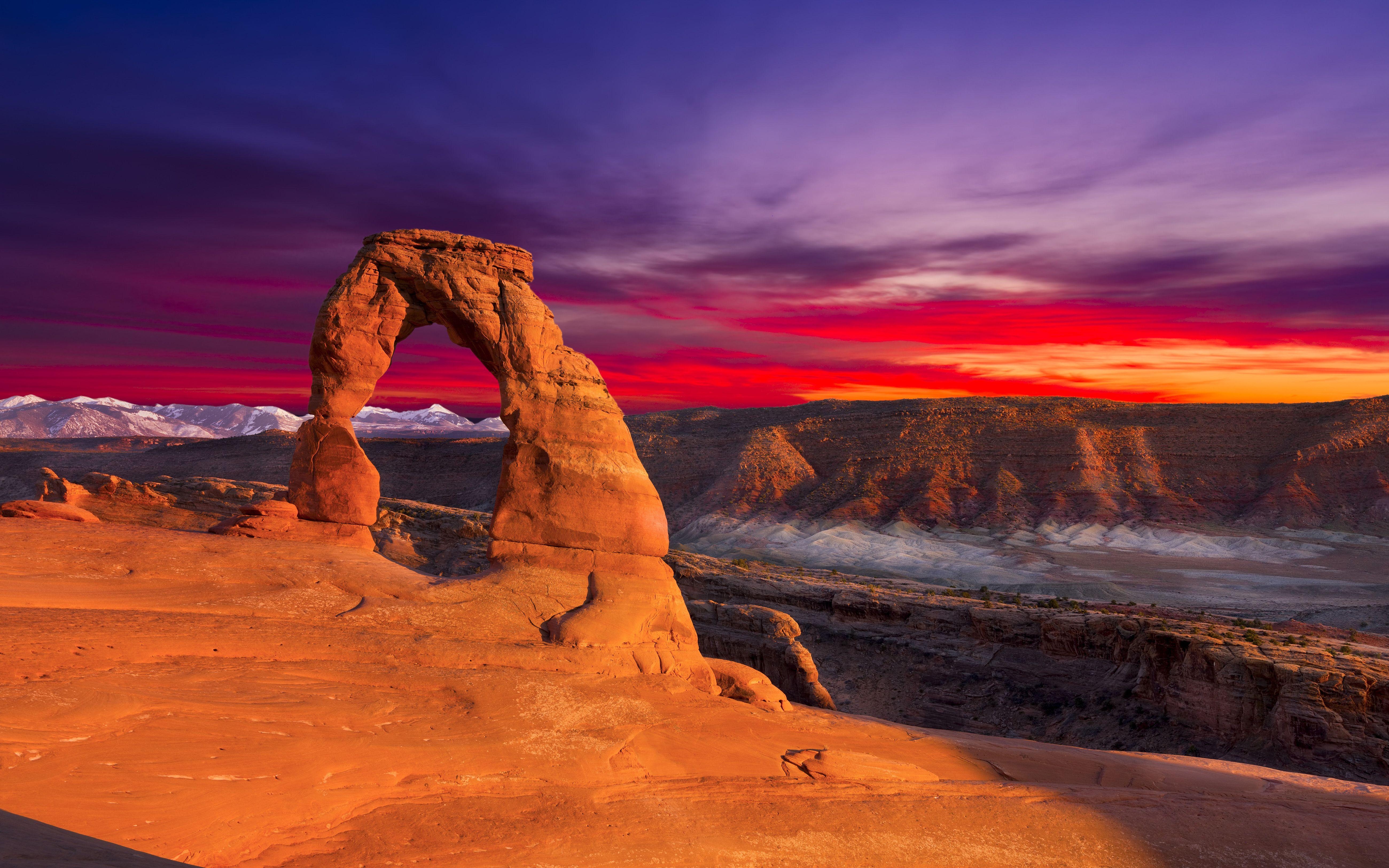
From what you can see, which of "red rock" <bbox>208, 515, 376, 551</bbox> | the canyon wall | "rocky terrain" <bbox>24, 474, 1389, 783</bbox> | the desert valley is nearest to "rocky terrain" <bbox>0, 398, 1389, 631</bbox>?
the canyon wall

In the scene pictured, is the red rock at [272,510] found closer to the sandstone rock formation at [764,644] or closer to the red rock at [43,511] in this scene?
the red rock at [43,511]

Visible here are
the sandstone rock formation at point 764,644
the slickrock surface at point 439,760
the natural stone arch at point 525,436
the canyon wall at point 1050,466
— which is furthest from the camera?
the canyon wall at point 1050,466

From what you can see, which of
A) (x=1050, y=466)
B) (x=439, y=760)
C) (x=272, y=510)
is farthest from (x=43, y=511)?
(x=1050, y=466)

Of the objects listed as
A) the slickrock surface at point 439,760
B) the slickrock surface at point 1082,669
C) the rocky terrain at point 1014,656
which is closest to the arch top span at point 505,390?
the slickrock surface at point 439,760

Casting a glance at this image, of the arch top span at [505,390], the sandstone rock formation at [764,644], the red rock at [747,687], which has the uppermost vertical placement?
the arch top span at [505,390]

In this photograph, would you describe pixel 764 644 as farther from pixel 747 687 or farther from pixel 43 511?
pixel 43 511

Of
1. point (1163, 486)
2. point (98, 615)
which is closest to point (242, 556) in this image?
point (98, 615)

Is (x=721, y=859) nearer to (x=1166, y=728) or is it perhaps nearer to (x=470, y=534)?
(x=1166, y=728)
